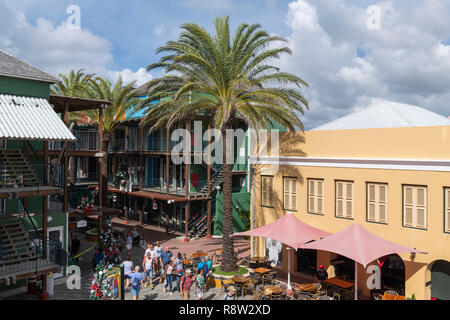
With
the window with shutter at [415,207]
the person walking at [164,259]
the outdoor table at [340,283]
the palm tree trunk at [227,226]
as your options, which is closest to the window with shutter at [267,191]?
the palm tree trunk at [227,226]

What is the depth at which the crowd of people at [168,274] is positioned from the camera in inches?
579

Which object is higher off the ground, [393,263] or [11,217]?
[11,217]

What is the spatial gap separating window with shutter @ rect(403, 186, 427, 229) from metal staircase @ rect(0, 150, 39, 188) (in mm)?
14474

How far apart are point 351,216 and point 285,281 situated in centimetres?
426

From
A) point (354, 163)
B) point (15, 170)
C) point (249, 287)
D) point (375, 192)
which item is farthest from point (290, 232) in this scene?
point (15, 170)

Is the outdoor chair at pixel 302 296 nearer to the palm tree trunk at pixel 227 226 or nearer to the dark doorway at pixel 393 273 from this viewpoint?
the dark doorway at pixel 393 273

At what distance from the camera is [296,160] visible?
19.2 m

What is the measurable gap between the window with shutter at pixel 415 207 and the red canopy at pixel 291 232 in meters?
3.32

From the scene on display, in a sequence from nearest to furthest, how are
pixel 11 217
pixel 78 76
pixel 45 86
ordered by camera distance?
pixel 11 217
pixel 45 86
pixel 78 76

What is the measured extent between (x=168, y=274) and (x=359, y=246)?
289 inches

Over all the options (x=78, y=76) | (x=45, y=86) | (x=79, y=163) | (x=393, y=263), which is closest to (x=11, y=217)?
(x=45, y=86)

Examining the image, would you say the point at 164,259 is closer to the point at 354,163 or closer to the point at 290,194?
the point at 290,194
